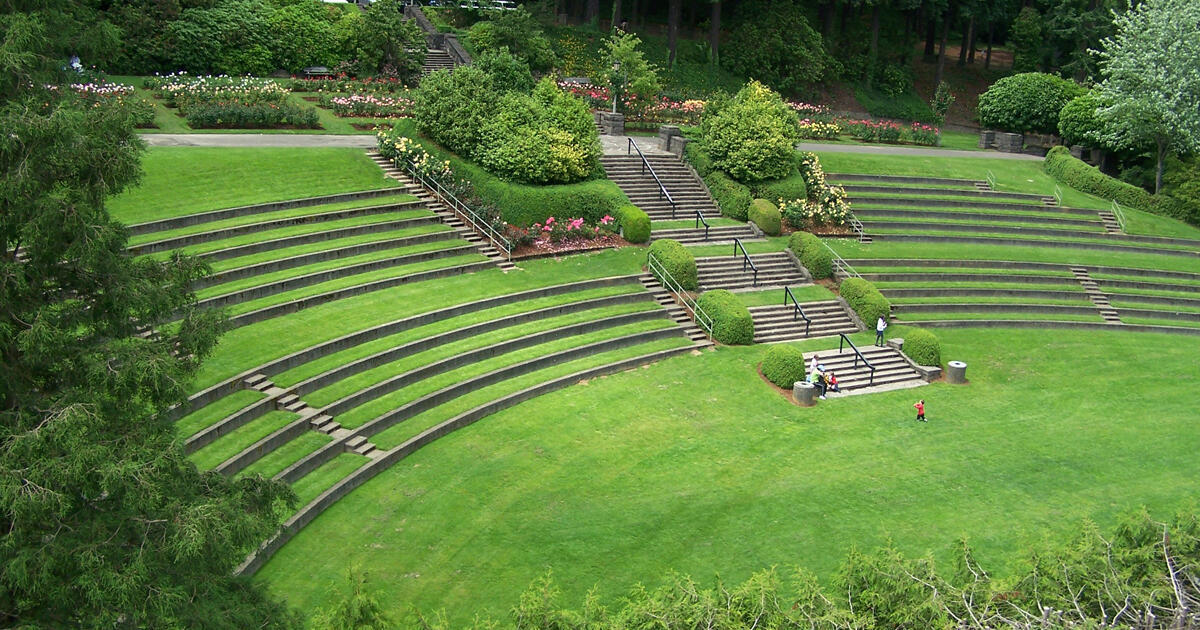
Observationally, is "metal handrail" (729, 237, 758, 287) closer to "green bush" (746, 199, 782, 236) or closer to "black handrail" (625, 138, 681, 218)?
"black handrail" (625, 138, 681, 218)

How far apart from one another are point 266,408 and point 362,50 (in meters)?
29.9

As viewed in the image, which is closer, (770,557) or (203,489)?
(203,489)

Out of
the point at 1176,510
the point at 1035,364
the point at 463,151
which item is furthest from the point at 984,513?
the point at 463,151

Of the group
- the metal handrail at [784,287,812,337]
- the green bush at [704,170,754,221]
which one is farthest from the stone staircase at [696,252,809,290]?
the green bush at [704,170,754,221]

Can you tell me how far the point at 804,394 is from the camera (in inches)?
1157

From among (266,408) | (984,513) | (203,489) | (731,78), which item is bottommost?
(984,513)

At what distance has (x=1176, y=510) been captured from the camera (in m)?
24.4

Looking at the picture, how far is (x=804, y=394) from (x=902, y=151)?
1029 inches

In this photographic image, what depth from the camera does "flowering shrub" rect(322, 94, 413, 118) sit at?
44.4 meters

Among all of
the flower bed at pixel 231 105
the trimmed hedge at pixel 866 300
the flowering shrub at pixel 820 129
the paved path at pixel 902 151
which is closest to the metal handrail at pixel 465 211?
the flower bed at pixel 231 105

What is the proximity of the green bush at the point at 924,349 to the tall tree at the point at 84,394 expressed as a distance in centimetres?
2348

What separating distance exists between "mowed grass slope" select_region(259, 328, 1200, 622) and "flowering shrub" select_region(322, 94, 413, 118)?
2033 cm

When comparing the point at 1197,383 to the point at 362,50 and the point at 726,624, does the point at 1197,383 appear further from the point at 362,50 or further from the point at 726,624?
the point at 362,50

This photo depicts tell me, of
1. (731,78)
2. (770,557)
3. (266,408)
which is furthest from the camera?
(731,78)
